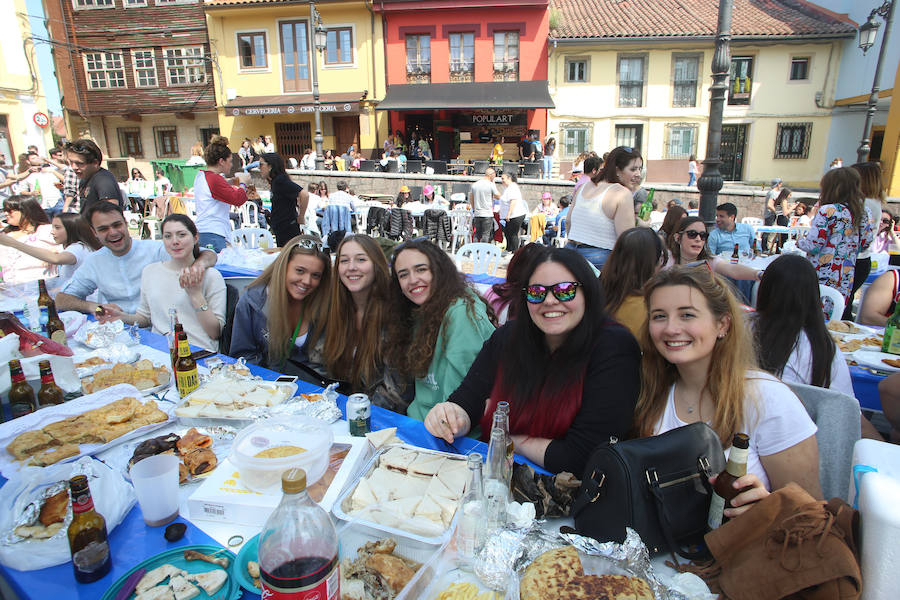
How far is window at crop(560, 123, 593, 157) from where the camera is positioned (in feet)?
69.3

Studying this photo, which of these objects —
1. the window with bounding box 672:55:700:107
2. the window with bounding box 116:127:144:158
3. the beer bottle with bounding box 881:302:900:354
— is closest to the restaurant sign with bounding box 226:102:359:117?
the window with bounding box 116:127:144:158

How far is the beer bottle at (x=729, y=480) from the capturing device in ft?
4.43

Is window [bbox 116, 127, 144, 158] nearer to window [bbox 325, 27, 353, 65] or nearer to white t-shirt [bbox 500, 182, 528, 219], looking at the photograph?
window [bbox 325, 27, 353, 65]

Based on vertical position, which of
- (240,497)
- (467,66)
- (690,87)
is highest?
(467,66)

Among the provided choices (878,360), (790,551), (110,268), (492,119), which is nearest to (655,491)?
(790,551)

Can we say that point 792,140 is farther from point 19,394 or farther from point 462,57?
point 19,394

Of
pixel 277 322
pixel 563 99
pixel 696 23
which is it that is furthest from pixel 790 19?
pixel 277 322

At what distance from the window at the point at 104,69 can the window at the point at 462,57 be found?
52.9 feet

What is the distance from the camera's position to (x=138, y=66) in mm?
22922

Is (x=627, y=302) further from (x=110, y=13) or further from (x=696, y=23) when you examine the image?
(x=110, y=13)

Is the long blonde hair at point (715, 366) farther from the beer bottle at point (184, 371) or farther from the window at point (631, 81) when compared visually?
the window at point (631, 81)

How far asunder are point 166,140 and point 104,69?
13.3 ft

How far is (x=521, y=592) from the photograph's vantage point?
1194 millimetres

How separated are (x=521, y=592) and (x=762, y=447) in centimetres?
107
